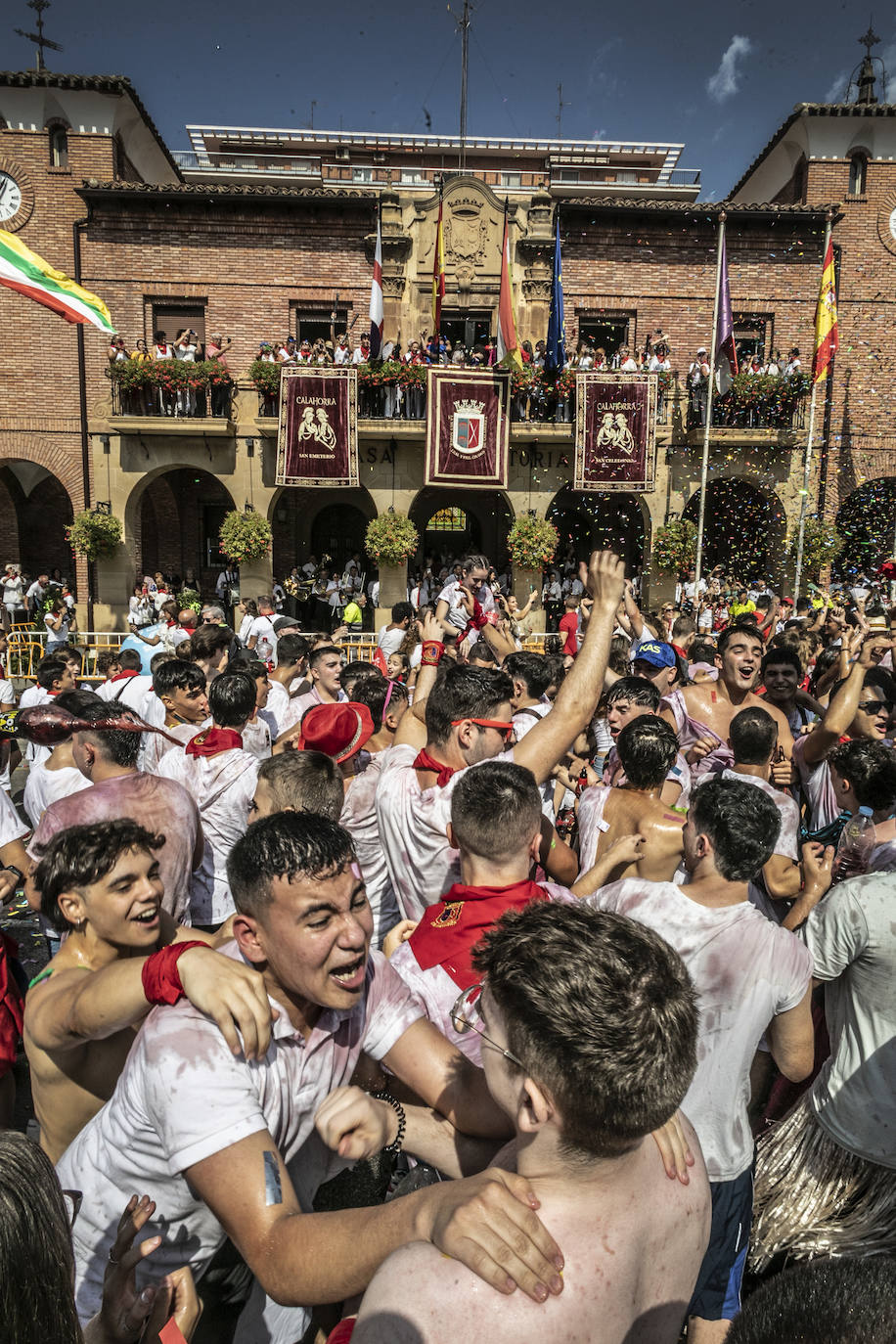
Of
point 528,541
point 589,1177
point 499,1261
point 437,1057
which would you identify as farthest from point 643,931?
point 528,541

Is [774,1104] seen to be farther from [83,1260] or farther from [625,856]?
[83,1260]

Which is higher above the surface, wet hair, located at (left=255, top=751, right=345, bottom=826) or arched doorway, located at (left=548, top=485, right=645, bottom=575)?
arched doorway, located at (left=548, top=485, right=645, bottom=575)

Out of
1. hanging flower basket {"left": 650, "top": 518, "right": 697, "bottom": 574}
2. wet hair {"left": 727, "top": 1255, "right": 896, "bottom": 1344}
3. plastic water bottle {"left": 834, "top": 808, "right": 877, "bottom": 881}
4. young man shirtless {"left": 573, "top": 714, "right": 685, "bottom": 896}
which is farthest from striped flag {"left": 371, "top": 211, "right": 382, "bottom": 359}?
wet hair {"left": 727, "top": 1255, "right": 896, "bottom": 1344}

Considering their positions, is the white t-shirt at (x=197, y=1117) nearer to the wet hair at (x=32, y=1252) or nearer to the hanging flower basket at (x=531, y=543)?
the wet hair at (x=32, y=1252)

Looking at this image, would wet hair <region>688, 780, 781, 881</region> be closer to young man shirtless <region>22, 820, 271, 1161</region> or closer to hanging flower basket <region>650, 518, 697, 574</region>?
young man shirtless <region>22, 820, 271, 1161</region>

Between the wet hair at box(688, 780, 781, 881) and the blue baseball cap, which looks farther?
the blue baseball cap

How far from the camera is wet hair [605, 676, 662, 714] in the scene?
4.39 m

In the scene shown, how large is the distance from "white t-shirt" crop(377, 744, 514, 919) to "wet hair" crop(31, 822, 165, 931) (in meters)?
0.98

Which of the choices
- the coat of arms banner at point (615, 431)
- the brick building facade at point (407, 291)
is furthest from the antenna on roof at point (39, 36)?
the coat of arms banner at point (615, 431)

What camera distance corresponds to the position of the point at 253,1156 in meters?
1.48

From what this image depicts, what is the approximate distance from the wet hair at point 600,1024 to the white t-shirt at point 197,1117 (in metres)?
0.56

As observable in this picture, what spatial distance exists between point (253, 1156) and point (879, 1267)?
1004 mm

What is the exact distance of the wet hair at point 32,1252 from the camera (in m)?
0.98

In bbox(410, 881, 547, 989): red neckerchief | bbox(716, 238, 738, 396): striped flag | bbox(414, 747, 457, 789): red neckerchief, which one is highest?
bbox(716, 238, 738, 396): striped flag
